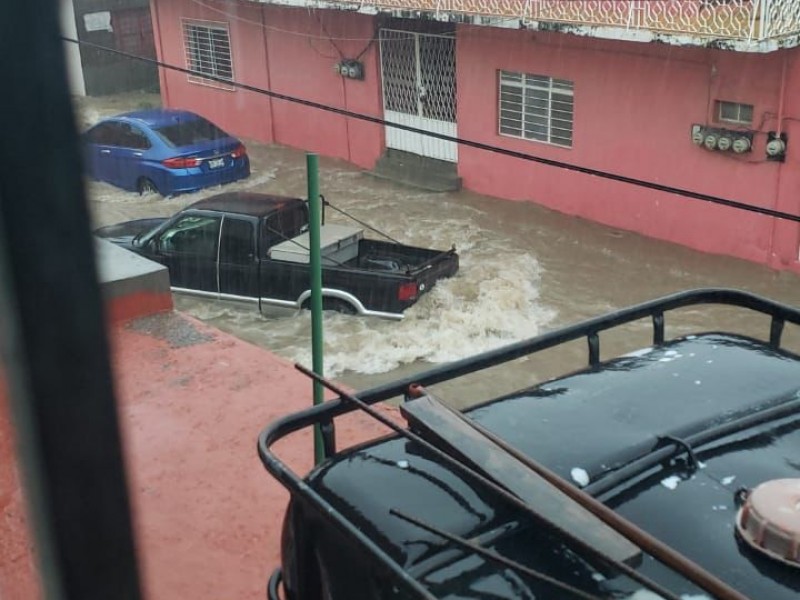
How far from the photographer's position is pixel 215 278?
1186 cm

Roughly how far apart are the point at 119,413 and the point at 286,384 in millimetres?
5180

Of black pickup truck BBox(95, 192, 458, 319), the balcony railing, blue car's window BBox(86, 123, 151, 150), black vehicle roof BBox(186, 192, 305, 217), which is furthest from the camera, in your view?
blue car's window BBox(86, 123, 151, 150)

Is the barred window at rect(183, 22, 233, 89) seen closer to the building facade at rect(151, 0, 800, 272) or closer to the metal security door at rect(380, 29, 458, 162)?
the building facade at rect(151, 0, 800, 272)

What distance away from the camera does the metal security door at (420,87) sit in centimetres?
1738

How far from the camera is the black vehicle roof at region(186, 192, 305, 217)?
1152 cm

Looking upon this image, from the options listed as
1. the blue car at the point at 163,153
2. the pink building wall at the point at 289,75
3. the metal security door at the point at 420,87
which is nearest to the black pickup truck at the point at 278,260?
the blue car at the point at 163,153

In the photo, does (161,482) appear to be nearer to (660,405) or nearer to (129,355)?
(129,355)

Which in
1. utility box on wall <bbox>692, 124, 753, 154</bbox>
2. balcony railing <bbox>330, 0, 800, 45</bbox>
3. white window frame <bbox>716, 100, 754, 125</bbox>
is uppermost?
balcony railing <bbox>330, 0, 800, 45</bbox>

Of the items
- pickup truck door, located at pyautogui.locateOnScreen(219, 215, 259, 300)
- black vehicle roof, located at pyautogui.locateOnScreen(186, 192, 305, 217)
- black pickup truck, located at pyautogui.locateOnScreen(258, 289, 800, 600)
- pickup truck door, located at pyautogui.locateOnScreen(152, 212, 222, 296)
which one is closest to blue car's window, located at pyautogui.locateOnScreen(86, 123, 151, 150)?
black vehicle roof, located at pyautogui.locateOnScreen(186, 192, 305, 217)

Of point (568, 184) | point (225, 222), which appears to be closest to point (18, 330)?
point (225, 222)

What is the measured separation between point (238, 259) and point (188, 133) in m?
6.31

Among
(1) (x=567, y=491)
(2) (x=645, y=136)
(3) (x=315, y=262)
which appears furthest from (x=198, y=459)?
(2) (x=645, y=136)

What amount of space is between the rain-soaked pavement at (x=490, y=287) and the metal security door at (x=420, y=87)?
0.94m

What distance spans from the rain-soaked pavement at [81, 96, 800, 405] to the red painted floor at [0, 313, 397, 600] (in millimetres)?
3907
